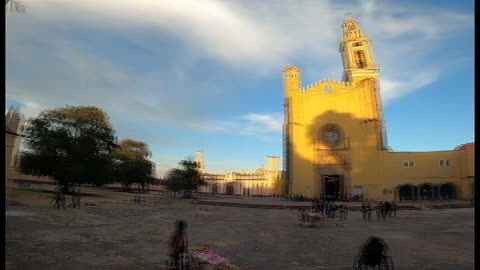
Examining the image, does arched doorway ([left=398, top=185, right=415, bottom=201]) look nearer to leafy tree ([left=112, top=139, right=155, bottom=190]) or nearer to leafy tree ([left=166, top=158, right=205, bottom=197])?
leafy tree ([left=166, top=158, right=205, bottom=197])

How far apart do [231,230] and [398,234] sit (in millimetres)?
6842

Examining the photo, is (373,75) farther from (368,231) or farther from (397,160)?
(368,231)

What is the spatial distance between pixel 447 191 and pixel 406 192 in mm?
4139

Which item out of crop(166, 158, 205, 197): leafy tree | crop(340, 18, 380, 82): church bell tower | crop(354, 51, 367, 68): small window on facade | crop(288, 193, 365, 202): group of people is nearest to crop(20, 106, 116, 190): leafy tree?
crop(166, 158, 205, 197): leafy tree

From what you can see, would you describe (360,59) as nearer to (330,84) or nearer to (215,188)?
(330,84)

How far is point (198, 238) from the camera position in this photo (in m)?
15.4

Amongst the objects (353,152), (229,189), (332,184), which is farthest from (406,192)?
(229,189)

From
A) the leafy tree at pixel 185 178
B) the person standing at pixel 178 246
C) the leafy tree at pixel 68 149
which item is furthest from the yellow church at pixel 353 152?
the person standing at pixel 178 246

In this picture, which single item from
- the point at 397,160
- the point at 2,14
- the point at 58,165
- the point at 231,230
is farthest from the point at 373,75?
the point at 2,14

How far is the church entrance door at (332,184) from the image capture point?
5138 centimetres

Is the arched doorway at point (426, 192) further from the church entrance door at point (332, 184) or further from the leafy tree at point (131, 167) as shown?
the leafy tree at point (131, 167)

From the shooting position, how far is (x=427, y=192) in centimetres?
4781

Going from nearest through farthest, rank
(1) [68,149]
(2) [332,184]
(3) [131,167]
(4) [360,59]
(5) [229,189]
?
1. (1) [68,149]
2. (2) [332,184]
3. (4) [360,59]
4. (3) [131,167]
5. (5) [229,189]

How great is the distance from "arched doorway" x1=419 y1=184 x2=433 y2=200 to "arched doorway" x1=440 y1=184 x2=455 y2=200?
1098 mm
